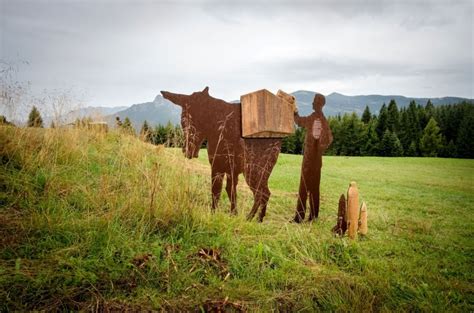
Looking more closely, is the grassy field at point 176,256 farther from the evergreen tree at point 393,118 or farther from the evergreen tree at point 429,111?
the evergreen tree at point 429,111

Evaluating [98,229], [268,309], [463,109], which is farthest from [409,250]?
[463,109]

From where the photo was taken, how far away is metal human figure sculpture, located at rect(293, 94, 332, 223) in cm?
498

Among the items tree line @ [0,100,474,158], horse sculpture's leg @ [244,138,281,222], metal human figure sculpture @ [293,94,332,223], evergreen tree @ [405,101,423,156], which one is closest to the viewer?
horse sculpture's leg @ [244,138,281,222]

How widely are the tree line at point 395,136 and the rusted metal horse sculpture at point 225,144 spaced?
1562 inches

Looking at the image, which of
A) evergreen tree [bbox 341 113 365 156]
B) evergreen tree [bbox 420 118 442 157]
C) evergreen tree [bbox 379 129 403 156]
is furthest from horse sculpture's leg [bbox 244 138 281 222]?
evergreen tree [bbox 420 118 442 157]

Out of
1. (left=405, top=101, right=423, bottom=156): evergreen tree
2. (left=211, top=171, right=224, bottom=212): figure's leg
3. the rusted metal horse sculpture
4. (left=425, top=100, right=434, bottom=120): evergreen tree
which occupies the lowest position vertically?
(left=211, top=171, right=224, bottom=212): figure's leg

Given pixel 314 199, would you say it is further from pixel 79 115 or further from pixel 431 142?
pixel 431 142

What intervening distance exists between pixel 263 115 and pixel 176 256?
2447mm

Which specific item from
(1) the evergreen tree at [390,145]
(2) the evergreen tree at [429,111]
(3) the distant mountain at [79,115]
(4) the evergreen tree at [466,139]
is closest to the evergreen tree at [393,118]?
(1) the evergreen tree at [390,145]

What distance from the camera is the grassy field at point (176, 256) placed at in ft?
7.78

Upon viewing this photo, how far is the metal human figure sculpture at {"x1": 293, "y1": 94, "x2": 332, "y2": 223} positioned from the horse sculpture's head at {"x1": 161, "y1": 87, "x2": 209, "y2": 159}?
153cm

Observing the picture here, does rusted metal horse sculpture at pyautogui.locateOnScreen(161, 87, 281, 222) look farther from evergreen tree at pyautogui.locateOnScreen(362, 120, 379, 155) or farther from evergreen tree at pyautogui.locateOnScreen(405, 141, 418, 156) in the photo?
evergreen tree at pyautogui.locateOnScreen(405, 141, 418, 156)

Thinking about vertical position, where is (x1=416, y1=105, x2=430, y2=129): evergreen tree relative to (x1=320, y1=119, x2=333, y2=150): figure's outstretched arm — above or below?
above

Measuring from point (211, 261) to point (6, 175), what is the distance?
282 cm
